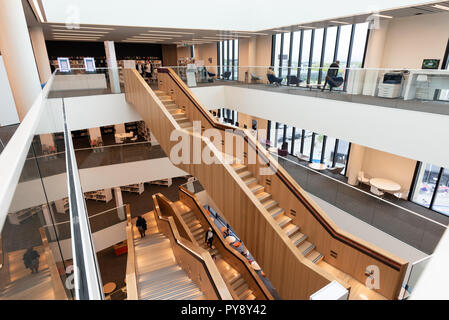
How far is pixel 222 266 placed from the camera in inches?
397

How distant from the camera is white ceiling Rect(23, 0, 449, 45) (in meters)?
8.91

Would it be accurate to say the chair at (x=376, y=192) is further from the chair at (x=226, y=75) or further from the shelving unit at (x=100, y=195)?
the shelving unit at (x=100, y=195)

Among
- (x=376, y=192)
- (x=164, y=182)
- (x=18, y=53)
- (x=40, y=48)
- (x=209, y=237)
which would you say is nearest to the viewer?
(x=18, y=53)

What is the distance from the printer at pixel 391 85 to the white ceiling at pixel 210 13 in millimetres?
1961

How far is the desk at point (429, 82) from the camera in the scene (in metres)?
7.26

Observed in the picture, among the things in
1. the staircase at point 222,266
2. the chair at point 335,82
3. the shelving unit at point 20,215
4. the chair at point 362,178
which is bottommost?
the staircase at point 222,266

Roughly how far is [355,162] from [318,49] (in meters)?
6.28

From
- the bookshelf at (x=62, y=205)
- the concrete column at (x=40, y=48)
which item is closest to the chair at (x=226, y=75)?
the concrete column at (x=40, y=48)

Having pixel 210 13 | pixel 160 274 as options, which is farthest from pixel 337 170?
pixel 210 13

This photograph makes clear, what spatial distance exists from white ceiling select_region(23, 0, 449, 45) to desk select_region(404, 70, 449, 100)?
1.90 meters

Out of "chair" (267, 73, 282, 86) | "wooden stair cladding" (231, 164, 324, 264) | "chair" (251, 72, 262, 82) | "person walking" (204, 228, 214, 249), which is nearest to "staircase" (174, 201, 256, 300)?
"person walking" (204, 228, 214, 249)

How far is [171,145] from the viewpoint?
354 inches

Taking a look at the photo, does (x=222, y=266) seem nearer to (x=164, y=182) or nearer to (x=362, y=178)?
(x=362, y=178)
